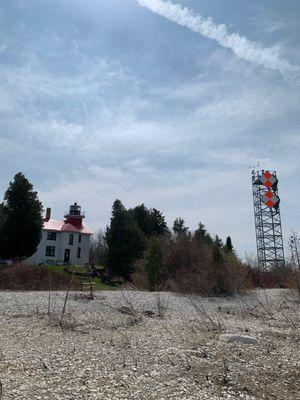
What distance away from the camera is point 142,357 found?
7.54m

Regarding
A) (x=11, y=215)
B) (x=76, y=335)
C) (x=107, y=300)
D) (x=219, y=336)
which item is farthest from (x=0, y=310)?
(x=11, y=215)

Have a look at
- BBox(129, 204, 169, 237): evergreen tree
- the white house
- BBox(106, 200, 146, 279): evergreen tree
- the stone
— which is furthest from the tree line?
the white house

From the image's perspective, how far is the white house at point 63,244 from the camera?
54719mm

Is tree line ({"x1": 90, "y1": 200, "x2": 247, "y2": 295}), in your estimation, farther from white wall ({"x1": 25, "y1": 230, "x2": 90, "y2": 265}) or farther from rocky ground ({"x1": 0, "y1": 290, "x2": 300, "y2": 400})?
white wall ({"x1": 25, "y1": 230, "x2": 90, "y2": 265})

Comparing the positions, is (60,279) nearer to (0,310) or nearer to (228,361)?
(0,310)

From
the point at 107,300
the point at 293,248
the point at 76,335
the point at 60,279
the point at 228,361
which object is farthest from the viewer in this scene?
the point at 60,279

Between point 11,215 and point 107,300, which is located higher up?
point 11,215

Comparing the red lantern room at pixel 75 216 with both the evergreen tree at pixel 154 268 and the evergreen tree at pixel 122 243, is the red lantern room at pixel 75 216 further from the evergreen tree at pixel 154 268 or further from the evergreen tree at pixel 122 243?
the evergreen tree at pixel 154 268

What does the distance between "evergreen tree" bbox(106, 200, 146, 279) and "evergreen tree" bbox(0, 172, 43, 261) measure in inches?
300

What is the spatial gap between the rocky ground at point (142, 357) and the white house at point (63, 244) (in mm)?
41896

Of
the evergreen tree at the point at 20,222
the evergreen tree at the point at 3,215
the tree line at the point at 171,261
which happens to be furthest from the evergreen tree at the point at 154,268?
the evergreen tree at the point at 3,215

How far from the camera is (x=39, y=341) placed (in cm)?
916

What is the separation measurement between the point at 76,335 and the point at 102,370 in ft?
10.7

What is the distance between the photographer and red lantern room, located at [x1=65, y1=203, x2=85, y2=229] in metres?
58.1
